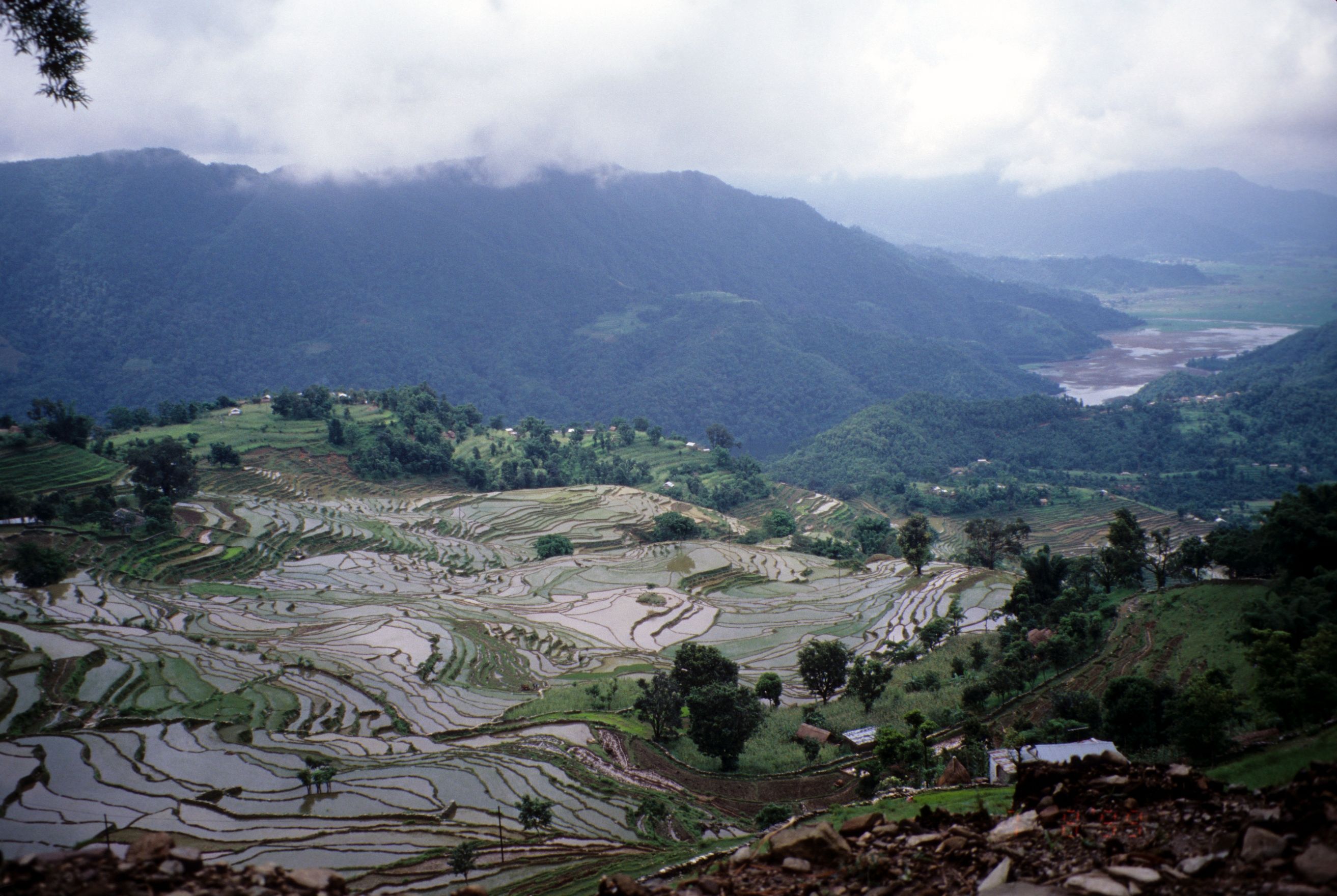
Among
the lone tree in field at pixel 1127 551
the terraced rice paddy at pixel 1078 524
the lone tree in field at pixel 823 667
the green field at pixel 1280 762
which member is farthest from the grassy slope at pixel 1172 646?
the terraced rice paddy at pixel 1078 524

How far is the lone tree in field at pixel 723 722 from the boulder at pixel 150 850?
1697cm

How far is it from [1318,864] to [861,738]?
64.7 feet

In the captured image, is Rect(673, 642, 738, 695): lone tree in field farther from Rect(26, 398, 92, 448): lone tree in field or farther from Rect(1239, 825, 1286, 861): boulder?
Rect(26, 398, 92, 448): lone tree in field

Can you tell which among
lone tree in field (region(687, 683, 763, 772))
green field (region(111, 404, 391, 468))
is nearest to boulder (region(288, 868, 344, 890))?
lone tree in field (region(687, 683, 763, 772))

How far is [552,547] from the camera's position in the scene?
55656mm

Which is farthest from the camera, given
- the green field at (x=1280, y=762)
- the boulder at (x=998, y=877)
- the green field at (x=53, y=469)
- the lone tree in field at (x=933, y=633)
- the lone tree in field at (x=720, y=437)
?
the lone tree in field at (x=720, y=437)

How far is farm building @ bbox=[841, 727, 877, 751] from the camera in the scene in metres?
23.2

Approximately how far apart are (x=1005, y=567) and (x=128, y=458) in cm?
6378

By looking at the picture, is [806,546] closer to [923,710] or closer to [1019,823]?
[923,710]

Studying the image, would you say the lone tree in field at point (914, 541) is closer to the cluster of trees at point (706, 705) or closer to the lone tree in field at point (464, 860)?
the cluster of trees at point (706, 705)

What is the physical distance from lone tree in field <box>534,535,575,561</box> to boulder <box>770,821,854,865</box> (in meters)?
47.8

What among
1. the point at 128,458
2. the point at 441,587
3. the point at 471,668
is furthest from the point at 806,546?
the point at 128,458

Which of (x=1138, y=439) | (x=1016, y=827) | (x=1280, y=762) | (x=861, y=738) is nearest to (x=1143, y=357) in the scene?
(x=1138, y=439)

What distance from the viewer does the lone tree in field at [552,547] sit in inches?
2175
